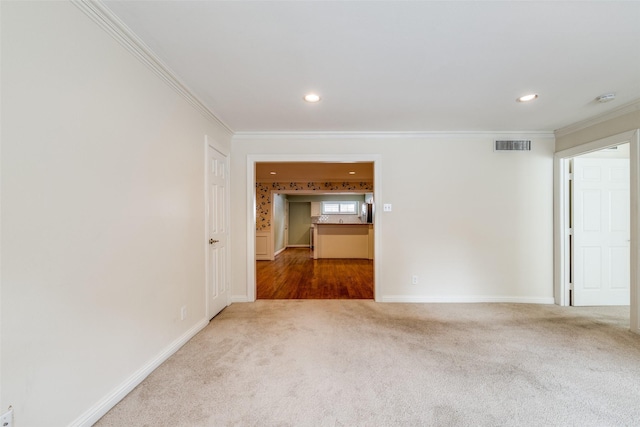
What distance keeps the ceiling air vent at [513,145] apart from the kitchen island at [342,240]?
4625mm

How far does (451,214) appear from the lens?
3715 millimetres

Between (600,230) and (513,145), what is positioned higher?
(513,145)

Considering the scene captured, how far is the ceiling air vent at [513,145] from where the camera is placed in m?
3.64

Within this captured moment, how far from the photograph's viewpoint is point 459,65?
205 cm

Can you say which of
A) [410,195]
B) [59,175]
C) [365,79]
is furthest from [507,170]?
[59,175]

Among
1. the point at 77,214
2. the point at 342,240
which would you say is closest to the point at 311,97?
the point at 77,214

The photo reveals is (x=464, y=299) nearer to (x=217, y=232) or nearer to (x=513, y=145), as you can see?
(x=513, y=145)

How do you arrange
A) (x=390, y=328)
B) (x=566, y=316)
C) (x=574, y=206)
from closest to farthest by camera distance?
1. (x=390, y=328)
2. (x=566, y=316)
3. (x=574, y=206)

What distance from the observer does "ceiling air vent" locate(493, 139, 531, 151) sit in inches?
143

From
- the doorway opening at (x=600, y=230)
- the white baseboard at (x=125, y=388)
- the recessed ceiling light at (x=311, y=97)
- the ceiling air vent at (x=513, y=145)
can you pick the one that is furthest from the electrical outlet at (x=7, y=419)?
the doorway opening at (x=600, y=230)

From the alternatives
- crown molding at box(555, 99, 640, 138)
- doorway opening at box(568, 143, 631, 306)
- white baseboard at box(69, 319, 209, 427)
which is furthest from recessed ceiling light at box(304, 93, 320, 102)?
doorway opening at box(568, 143, 631, 306)

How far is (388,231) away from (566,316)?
2.20m

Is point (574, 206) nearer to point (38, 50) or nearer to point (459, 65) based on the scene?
point (459, 65)

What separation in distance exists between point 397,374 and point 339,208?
935cm
